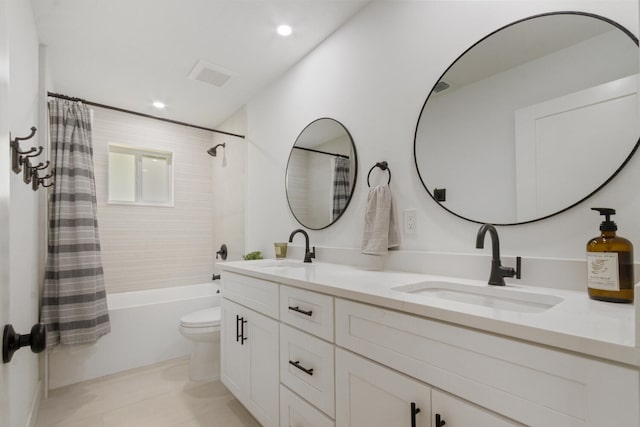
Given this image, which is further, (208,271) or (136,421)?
(208,271)

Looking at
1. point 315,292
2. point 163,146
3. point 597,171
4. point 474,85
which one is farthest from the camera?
point 163,146

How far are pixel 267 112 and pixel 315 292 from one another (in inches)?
80.8

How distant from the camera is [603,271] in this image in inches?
34.2

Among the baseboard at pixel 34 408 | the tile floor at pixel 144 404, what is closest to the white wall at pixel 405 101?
the tile floor at pixel 144 404

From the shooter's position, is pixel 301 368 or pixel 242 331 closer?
pixel 301 368

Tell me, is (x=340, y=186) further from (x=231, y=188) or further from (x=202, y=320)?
(x=231, y=188)

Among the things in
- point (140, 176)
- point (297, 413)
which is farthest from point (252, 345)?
point (140, 176)

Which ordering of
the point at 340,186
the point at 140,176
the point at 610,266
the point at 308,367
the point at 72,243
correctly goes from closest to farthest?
the point at 610,266
the point at 308,367
the point at 340,186
the point at 72,243
the point at 140,176

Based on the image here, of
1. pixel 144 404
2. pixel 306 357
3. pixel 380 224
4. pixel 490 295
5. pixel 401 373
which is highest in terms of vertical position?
pixel 380 224

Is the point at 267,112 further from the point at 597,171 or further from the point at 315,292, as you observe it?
the point at 597,171

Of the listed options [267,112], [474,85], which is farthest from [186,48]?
[474,85]

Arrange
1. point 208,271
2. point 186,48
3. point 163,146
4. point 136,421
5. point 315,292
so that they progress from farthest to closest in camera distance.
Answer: point 208,271, point 163,146, point 186,48, point 136,421, point 315,292

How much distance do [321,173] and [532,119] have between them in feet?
4.26

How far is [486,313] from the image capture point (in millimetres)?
743
